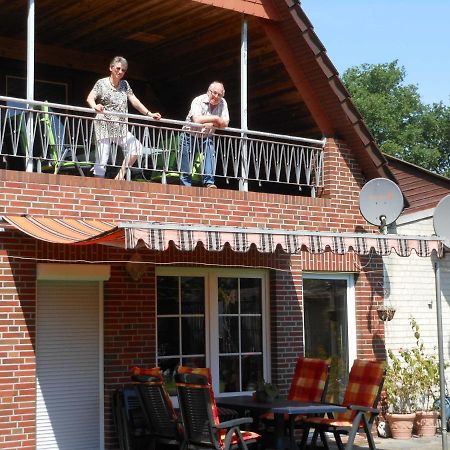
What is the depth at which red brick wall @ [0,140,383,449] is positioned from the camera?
1039 centimetres

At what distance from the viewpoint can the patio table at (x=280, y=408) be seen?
33.5ft

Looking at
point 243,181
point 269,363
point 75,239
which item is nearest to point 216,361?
point 269,363

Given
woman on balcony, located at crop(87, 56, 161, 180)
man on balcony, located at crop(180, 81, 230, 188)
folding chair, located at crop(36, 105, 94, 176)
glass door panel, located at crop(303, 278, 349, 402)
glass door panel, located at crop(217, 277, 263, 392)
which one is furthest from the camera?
glass door panel, located at crop(303, 278, 349, 402)

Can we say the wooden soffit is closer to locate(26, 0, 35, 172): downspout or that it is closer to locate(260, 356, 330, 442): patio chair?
locate(26, 0, 35, 172): downspout

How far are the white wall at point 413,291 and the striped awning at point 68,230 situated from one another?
217 inches

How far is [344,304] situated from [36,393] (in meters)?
5.23

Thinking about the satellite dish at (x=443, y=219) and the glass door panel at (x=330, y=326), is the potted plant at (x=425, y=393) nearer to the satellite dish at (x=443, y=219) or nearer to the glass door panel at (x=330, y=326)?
the glass door panel at (x=330, y=326)

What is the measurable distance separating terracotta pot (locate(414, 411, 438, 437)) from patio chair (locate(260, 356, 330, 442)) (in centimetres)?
275

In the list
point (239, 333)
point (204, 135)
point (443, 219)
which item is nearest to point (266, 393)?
point (239, 333)

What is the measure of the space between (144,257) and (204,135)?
1874 mm

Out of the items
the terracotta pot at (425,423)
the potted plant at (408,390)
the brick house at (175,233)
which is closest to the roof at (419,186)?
the brick house at (175,233)

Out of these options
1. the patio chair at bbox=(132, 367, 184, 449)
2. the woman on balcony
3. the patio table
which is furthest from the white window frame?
the patio chair at bbox=(132, 367, 184, 449)

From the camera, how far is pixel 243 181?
41.8ft

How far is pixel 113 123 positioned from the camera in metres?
11.7
